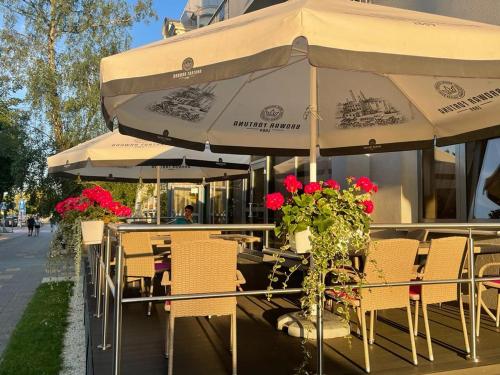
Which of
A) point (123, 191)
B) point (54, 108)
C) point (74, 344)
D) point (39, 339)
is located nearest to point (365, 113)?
point (74, 344)

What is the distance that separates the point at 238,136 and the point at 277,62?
296 cm

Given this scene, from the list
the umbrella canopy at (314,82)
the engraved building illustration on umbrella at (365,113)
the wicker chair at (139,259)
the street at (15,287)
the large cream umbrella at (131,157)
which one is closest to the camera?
the umbrella canopy at (314,82)

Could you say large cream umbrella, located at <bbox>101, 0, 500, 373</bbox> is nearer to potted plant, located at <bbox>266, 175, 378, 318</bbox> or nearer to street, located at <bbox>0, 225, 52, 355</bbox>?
potted plant, located at <bbox>266, 175, 378, 318</bbox>

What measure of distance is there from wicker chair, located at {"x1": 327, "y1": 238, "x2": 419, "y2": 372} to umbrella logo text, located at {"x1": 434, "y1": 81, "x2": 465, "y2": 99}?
5.42 ft

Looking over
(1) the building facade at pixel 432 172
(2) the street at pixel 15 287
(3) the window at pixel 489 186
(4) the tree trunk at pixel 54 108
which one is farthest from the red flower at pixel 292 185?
(4) the tree trunk at pixel 54 108

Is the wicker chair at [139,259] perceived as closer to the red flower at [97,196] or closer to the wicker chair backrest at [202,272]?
the red flower at [97,196]

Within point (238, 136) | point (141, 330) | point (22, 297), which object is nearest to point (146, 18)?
point (22, 297)

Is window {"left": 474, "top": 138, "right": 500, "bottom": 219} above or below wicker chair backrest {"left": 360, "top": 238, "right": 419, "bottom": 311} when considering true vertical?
above

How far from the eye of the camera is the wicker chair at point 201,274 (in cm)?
267

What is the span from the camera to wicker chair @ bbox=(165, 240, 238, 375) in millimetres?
2672

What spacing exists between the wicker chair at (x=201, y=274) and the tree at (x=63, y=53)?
12566 millimetres

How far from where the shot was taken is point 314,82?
3.51 m

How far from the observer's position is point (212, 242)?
109 inches

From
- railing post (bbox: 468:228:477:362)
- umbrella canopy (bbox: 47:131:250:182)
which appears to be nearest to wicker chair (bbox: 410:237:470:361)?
railing post (bbox: 468:228:477:362)
